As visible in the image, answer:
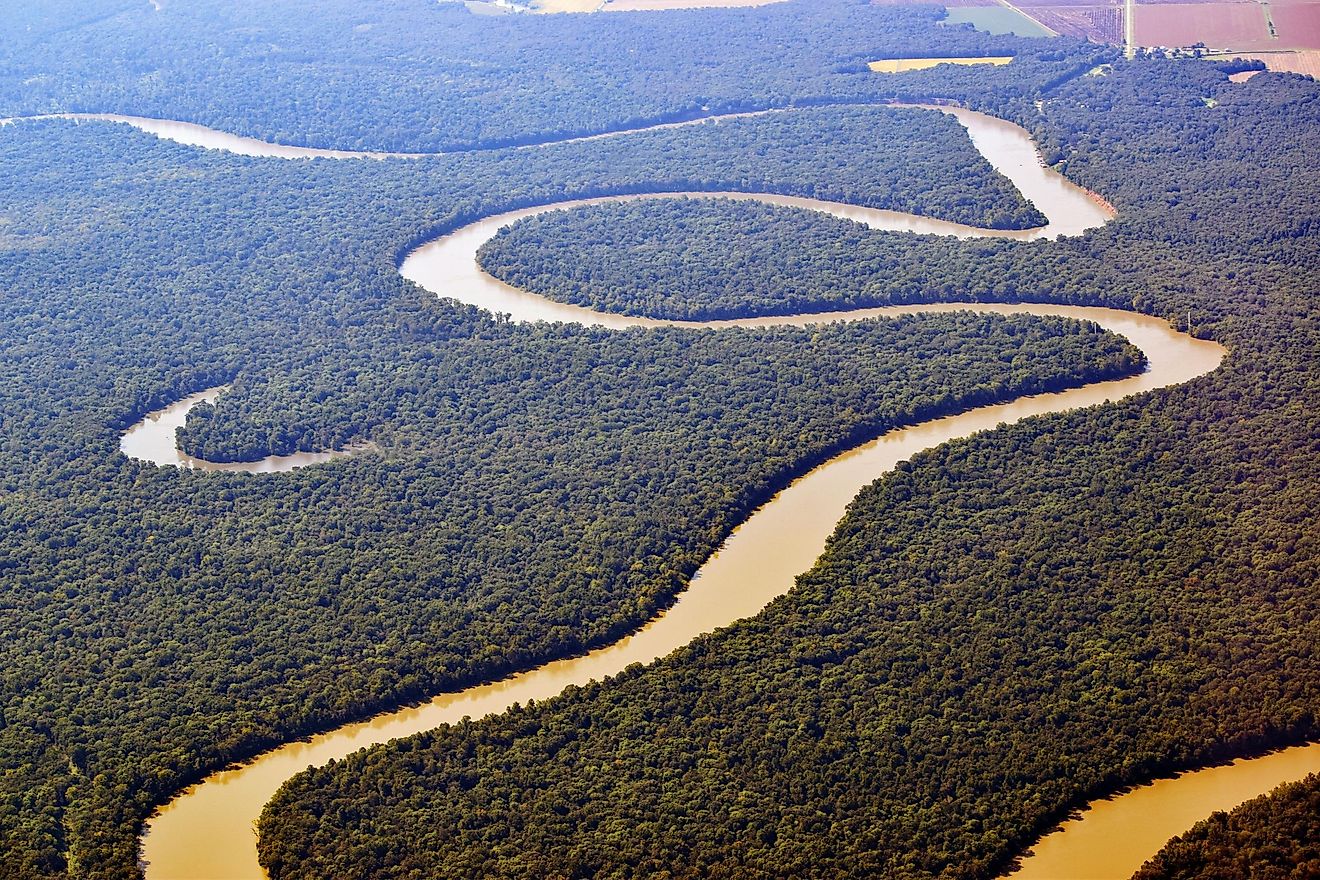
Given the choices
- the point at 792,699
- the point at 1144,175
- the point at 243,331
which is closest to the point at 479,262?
the point at 243,331

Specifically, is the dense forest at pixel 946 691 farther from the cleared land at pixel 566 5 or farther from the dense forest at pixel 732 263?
the cleared land at pixel 566 5

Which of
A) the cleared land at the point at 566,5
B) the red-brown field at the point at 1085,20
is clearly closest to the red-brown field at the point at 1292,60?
the red-brown field at the point at 1085,20

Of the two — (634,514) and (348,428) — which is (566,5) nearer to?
(348,428)

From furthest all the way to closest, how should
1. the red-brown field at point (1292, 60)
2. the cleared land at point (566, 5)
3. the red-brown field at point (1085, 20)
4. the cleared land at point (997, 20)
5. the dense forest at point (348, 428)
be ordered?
the cleared land at point (566, 5) < the cleared land at point (997, 20) < the red-brown field at point (1085, 20) < the red-brown field at point (1292, 60) < the dense forest at point (348, 428)

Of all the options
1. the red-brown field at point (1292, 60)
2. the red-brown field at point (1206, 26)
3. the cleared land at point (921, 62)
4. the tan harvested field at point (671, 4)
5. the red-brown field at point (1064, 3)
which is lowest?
the red-brown field at point (1292, 60)

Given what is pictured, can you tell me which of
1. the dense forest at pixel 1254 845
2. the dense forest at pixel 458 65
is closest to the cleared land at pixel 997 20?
the dense forest at pixel 458 65

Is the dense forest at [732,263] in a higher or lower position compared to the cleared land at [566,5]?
lower

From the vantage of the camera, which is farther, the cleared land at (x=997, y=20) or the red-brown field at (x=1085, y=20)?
the cleared land at (x=997, y=20)

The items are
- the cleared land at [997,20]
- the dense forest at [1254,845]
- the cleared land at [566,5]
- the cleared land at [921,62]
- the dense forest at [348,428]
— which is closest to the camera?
the dense forest at [1254,845]
